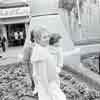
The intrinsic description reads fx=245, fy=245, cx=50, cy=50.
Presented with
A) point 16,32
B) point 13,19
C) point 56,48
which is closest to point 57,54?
point 56,48

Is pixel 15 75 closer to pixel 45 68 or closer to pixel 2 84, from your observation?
pixel 2 84

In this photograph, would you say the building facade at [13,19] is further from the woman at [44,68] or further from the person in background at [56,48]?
the woman at [44,68]

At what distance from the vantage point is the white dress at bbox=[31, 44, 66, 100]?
2828mm

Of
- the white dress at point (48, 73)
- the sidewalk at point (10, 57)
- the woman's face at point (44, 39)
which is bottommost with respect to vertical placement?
the sidewalk at point (10, 57)

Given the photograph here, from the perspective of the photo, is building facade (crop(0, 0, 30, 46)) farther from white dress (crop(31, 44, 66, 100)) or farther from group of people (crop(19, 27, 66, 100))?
white dress (crop(31, 44, 66, 100))

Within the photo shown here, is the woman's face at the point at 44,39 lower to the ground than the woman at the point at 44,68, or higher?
higher

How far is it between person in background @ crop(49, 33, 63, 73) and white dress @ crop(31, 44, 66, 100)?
8cm

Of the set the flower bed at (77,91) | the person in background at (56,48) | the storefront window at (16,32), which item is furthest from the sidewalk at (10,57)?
the person in background at (56,48)

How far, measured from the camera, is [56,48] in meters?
3.06

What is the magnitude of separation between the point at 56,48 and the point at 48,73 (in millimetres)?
353

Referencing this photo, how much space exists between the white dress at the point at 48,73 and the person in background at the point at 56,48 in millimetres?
79

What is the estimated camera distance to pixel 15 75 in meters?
5.00

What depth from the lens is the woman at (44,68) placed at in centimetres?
282

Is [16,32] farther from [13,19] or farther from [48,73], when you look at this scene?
[48,73]
